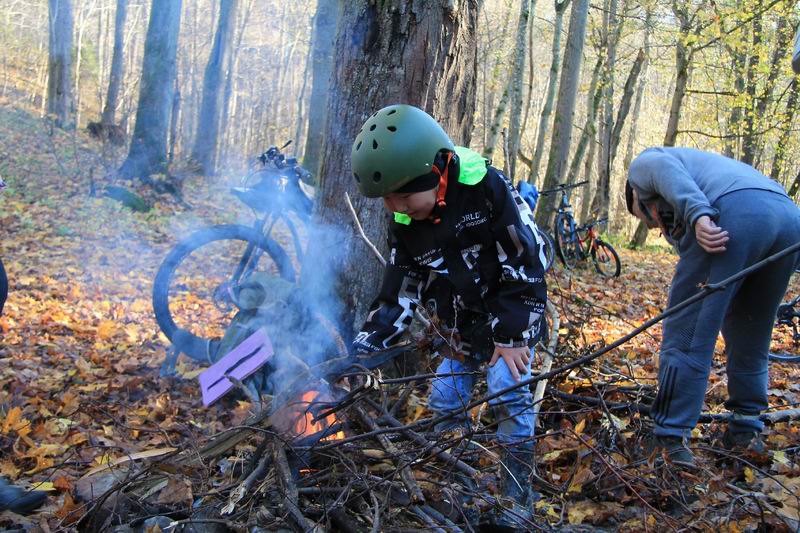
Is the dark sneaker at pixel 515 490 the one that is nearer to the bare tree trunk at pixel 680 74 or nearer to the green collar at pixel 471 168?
the green collar at pixel 471 168

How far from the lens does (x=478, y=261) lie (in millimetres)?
3006

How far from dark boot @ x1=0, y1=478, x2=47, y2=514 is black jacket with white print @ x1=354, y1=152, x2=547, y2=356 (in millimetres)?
1699

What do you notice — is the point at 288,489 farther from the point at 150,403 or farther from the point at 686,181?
the point at 150,403

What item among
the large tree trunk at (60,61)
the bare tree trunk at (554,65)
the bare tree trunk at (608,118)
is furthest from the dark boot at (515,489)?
the large tree trunk at (60,61)

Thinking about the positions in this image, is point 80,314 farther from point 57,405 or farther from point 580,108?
point 580,108

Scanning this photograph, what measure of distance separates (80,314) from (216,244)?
142 inches

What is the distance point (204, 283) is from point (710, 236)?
6310 mm

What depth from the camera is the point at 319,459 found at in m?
2.85

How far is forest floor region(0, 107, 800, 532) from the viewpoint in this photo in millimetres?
2869

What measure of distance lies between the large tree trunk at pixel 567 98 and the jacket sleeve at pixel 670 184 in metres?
8.83

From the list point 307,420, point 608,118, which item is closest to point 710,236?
point 307,420

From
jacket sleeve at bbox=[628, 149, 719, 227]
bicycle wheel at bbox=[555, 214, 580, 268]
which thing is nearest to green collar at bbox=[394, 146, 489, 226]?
jacket sleeve at bbox=[628, 149, 719, 227]

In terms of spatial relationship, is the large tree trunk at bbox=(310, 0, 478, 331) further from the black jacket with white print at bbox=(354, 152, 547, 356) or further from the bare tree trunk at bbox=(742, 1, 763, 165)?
the bare tree trunk at bbox=(742, 1, 763, 165)

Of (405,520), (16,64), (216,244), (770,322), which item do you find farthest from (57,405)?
(16,64)
